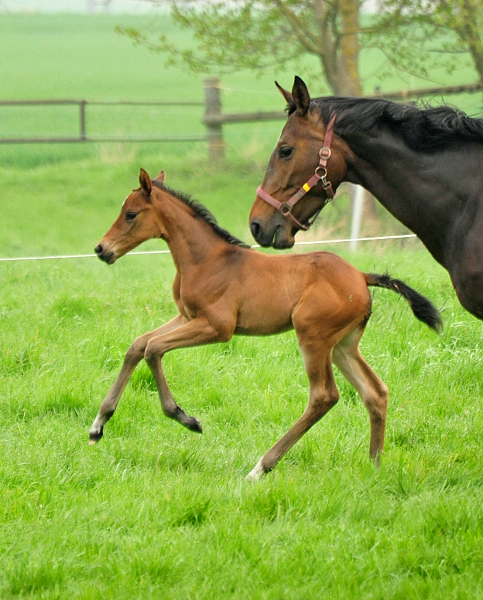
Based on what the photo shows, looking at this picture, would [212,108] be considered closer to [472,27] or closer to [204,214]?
[472,27]

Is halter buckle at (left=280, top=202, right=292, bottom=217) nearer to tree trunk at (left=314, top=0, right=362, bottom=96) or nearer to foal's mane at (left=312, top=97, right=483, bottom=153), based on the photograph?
foal's mane at (left=312, top=97, right=483, bottom=153)

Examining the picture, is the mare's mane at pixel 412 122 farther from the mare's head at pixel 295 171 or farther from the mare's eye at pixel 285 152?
the mare's eye at pixel 285 152

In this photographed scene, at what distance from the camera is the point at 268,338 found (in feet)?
21.6

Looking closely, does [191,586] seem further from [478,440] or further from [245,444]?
[478,440]

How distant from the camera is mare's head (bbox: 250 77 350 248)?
14.6 feet

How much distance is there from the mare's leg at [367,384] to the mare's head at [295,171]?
2.35 feet

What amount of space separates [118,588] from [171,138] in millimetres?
13495

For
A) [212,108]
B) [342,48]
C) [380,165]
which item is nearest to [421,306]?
[380,165]

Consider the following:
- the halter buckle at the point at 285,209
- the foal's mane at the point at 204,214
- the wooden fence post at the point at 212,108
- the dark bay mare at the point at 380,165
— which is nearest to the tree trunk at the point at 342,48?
the wooden fence post at the point at 212,108

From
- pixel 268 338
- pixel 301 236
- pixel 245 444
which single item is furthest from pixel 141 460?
pixel 301 236

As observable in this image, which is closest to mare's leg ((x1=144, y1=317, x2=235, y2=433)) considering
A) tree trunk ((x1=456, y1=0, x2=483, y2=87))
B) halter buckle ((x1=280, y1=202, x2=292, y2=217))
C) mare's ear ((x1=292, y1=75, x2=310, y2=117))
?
halter buckle ((x1=280, y1=202, x2=292, y2=217))

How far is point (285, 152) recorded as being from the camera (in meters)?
4.50

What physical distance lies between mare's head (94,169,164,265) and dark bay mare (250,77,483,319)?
69cm

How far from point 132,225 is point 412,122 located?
170cm
